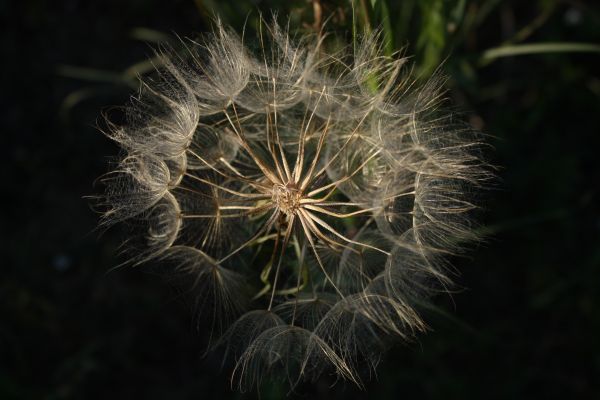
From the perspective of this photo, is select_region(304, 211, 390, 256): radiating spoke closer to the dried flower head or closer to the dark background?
the dried flower head

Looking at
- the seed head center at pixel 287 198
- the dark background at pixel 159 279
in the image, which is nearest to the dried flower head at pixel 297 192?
the seed head center at pixel 287 198

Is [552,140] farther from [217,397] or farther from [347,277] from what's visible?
[217,397]

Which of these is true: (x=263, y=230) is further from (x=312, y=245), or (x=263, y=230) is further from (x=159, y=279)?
(x=159, y=279)

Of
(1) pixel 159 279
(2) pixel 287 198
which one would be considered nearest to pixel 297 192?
(2) pixel 287 198

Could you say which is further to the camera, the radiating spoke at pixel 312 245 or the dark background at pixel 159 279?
the dark background at pixel 159 279

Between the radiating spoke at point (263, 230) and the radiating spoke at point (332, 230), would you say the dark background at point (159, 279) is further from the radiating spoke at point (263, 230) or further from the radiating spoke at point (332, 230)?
the radiating spoke at point (332, 230)

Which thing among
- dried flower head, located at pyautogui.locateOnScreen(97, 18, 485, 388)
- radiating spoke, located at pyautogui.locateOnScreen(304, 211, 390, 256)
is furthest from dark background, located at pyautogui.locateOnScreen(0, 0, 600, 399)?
radiating spoke, located at pyautogui.locateOnScreen(304, 211, 390, 256)
